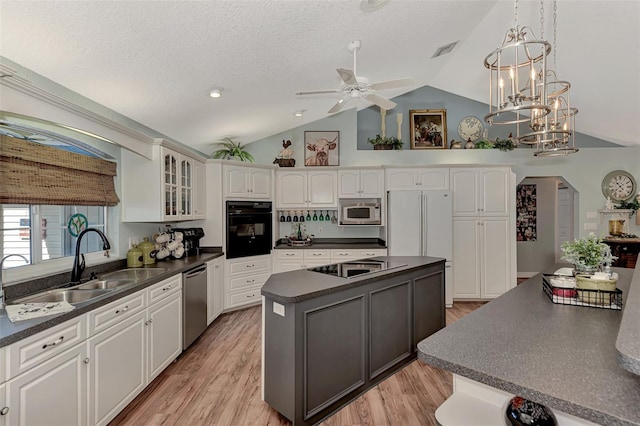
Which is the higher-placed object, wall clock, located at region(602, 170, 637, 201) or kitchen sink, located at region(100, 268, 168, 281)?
wall clock, located at region(602, 170, 637, 201)

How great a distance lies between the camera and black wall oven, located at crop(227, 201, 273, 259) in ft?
14.6

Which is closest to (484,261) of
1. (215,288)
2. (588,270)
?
(588,270)

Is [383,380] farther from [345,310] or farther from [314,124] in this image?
[314,124]

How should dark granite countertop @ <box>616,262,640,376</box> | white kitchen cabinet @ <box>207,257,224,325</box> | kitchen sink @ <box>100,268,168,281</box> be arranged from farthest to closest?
white kitchen cabinet @ <box>207,257,224,325</box> < kitchen sink @ <box>100,268,168,281</box> < dark granite countertop @ <box>616,262,640,376</box>

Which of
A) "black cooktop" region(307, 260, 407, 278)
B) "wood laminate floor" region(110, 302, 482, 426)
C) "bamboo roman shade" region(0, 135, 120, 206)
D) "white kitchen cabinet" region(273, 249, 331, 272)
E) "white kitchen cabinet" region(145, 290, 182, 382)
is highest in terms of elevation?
"bamboo roman shade" region(0, 135, 120, 206)

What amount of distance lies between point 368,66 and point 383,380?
334 centimetres

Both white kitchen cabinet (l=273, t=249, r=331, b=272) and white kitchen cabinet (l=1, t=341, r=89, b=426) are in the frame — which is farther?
white kitchen cabinet (l=273, t=249, r=331, b=272)

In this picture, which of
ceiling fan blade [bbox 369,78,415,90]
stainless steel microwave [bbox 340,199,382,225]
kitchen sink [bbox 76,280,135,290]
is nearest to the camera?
kitchen sink [bbox 76,280,135,290]

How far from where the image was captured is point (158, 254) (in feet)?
11.4

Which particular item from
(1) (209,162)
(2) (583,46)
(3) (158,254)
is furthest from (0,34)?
(2) (583,46)

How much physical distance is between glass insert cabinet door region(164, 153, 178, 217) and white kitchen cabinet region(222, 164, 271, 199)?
94 cm

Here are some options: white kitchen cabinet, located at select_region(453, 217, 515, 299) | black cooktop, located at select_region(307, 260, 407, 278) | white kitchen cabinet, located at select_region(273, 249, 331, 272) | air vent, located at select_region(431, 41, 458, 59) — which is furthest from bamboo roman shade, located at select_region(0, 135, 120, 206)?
white kitchen cabinet, located at select_region(453, 217, 515, 299)

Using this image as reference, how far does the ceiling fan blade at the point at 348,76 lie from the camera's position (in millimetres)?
2359

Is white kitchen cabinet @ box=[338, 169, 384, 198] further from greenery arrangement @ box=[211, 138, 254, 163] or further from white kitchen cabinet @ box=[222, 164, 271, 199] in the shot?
greenery arrangement @ box=[211, 138, 254, 163]
